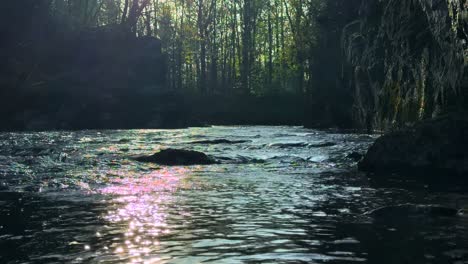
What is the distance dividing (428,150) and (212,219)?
299 inches

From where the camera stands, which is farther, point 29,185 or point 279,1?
point 279,1

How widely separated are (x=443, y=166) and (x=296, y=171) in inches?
148

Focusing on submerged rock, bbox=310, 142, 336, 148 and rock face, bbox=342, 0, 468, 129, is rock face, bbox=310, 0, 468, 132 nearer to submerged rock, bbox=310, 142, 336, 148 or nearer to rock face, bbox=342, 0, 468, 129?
rock face, bbox=342, 0, 468, 129

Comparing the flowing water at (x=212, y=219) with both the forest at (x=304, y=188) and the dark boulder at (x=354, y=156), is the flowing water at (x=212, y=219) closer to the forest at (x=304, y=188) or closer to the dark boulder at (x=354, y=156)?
the forest at (x=304, y=188)

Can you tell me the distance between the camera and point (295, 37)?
67625mm

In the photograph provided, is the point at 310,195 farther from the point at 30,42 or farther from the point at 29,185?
the point at 30,42

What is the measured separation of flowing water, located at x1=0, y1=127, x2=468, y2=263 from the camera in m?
5.57

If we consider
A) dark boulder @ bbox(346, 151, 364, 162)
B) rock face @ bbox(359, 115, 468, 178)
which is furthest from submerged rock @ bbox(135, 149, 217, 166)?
rock face @ bbox(359, 115, 468, 178)

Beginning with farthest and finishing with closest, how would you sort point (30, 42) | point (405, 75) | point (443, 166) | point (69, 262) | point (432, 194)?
point (30, 42) → point (405, 75) → point (443, 166) → point (432, 194) → point (69, 262)

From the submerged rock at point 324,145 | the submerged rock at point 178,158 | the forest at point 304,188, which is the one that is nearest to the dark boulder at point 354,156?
the forest at point 304,188

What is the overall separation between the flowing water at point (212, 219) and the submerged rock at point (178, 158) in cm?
191

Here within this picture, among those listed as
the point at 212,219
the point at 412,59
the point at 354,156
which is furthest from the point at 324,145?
the point at 212,219

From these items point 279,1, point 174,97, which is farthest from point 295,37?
point 174,97

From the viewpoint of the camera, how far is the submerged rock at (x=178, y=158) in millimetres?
16234
